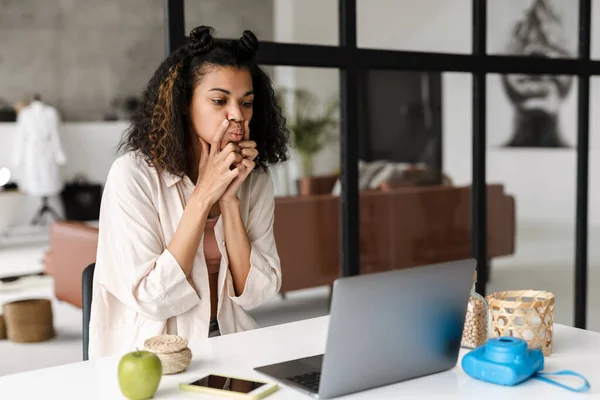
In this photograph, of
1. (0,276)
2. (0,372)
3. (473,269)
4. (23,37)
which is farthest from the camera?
(23,37)

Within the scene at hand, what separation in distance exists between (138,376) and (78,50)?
9324mm

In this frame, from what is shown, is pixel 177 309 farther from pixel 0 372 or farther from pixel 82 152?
pixel 82 152

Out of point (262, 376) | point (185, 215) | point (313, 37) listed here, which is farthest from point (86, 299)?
point (313, 37)

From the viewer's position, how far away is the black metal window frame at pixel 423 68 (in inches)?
104

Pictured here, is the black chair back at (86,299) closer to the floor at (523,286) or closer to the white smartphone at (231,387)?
the white smartphone at (231,387)

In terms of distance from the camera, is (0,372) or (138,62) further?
(138,62)

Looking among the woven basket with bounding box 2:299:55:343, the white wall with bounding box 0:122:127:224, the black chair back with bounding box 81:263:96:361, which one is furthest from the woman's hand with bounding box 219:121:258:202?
the white wall with bounding box 0:122:127:224

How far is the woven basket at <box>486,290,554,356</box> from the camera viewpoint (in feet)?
4.98

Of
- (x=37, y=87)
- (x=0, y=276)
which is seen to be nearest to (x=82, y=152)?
(x=37, y=87)

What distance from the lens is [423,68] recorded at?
117 inches

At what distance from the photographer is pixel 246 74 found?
6.53 ft

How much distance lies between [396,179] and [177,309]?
4.90ft

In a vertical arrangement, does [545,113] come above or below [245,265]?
above

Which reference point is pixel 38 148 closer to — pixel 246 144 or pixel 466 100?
pixel 466 100
